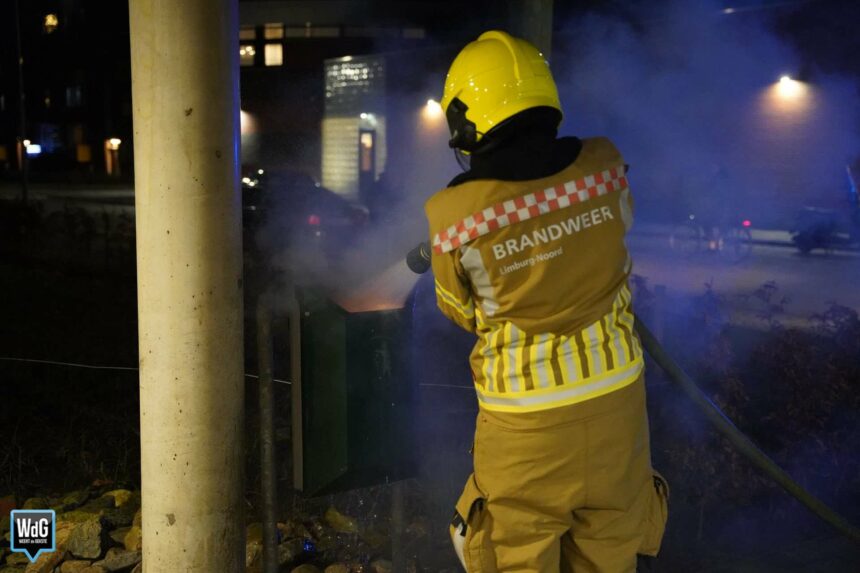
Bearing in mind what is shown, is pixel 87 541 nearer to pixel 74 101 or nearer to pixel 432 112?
pixel 432 112

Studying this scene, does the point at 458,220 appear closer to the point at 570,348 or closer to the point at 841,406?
the point at 570,348

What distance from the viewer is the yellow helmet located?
222 cm

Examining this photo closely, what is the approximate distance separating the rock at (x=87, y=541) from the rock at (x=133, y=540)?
4.0 inches

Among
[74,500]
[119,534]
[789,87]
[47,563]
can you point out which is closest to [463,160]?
[119,534]

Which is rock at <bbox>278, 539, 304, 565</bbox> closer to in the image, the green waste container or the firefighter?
the green waste container

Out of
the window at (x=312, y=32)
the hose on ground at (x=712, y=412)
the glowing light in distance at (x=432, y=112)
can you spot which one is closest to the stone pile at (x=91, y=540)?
the hose on ground at (x=712, y=412)

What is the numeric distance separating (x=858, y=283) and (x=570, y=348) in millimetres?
11629

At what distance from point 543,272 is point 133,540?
263 cm

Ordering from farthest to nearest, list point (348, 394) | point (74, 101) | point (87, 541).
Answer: point (74, 101), point (87, 541), point (348, 394)

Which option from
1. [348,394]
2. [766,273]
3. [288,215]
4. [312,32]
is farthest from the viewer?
[312,32]

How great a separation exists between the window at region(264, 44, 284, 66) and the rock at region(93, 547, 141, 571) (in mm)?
37391

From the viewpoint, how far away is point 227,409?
9.51 ft

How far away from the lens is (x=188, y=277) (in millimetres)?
2773

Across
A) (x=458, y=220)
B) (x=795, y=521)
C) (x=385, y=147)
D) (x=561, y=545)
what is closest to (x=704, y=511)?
(x=795, y=521)
